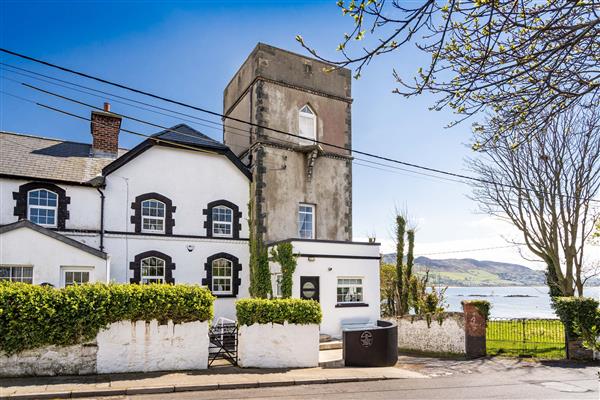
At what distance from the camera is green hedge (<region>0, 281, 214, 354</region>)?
10805 mm

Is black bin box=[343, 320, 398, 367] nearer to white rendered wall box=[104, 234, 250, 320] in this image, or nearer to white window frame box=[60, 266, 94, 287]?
white rendered wall box=[104, 234, 250, 320]

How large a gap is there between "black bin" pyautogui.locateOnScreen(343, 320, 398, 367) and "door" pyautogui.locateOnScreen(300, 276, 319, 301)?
3.87 meters

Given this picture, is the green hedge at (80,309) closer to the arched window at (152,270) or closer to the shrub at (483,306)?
the arched window at (152,270)

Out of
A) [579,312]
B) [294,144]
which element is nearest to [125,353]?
[294,144]

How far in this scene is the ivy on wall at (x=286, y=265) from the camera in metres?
18.0

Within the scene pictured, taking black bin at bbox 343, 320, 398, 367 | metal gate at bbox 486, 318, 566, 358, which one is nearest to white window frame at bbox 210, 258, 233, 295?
black bin at bbox 343, 320, 398, 367

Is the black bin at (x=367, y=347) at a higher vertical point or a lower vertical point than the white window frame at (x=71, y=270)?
lower

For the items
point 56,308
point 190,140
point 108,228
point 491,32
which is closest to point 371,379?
point 56,308

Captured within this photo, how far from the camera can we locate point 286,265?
715 inches

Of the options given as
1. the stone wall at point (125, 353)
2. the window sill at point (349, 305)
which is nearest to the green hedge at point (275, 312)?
the stone wall at point (125, 353)

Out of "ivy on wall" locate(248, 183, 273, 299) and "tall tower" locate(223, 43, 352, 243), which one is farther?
"tall tower" locate(223, 43, 352, 243)

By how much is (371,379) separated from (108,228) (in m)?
11.7

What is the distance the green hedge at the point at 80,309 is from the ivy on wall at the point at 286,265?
209 inches

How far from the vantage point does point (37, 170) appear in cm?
1727
